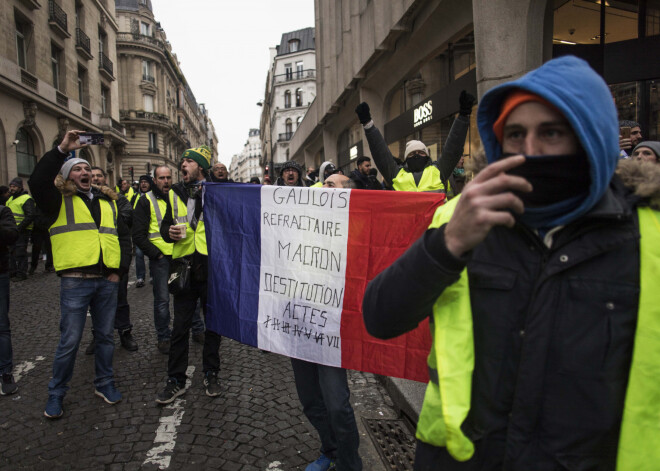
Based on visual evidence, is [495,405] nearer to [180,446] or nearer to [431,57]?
[180,446]

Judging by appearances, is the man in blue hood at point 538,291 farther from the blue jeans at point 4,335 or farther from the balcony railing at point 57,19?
the balcony railing at point 57,19

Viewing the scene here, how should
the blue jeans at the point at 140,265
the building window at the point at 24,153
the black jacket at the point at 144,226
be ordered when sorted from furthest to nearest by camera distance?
the building window at the point at 24,153, the blue jeans at the point at 140,265, the black jacket at the point at 144,226

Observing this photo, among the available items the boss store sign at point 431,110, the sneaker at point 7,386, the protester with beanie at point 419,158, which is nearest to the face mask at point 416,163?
the protester with beanie at point 419,158

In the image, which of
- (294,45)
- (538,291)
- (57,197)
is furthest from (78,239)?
(294,45)

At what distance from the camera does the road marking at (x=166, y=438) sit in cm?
288

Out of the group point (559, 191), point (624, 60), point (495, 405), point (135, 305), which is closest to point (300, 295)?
point (495, 405)

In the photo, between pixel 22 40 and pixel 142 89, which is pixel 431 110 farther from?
pixel 142 89

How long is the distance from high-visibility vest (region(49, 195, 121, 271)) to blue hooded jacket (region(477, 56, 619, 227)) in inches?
152

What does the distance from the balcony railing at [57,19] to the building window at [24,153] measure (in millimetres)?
6191

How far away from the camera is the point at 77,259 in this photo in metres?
3.73

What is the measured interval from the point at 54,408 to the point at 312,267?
2580 millimetres

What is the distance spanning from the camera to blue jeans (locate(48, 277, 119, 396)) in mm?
3631

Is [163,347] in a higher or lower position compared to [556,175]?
lower

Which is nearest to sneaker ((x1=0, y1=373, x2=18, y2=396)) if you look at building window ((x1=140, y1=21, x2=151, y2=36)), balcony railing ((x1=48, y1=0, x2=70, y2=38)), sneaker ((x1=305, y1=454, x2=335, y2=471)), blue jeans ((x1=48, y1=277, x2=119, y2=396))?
blue jeans ((x1=48, y1=277, x2=119, y2=396))
